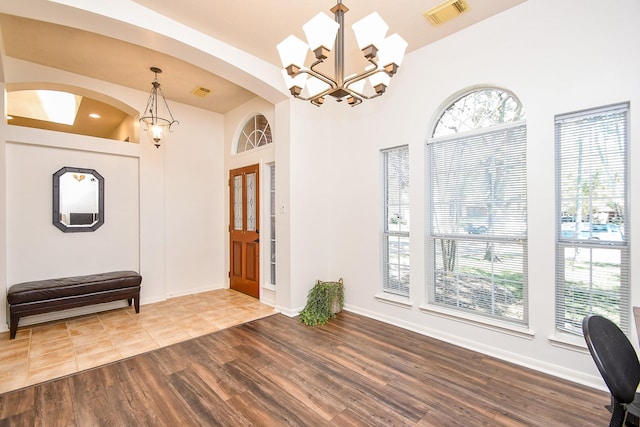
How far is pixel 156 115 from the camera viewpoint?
4.55m

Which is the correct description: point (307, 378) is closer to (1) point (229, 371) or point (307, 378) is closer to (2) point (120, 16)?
(1) point (229, 371)

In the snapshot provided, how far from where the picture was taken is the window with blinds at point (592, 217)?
235cm

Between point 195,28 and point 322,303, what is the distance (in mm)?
3500

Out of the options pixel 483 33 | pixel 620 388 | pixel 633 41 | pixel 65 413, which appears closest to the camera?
pixel 620 388

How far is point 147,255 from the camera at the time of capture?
468 cm

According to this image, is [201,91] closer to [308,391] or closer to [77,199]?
[77,199]

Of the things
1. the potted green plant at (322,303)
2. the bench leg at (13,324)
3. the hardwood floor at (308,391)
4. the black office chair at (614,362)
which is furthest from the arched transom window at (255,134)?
the black office chair at (614,362)

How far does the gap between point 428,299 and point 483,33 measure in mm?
2905

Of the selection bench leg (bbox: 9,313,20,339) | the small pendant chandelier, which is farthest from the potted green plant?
bench leg (bbox: 9,313,20,339)

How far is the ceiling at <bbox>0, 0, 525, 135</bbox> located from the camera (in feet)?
8.86

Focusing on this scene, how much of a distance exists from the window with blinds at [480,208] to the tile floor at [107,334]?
100 inches

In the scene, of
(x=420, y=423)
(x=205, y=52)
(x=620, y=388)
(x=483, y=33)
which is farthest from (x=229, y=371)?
(x=483, y=33)

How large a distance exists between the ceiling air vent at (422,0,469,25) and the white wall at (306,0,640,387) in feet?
1.11

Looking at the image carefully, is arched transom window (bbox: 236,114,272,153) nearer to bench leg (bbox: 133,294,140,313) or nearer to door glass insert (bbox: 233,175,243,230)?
door glass insert (bbox: 233,175,243,230)
